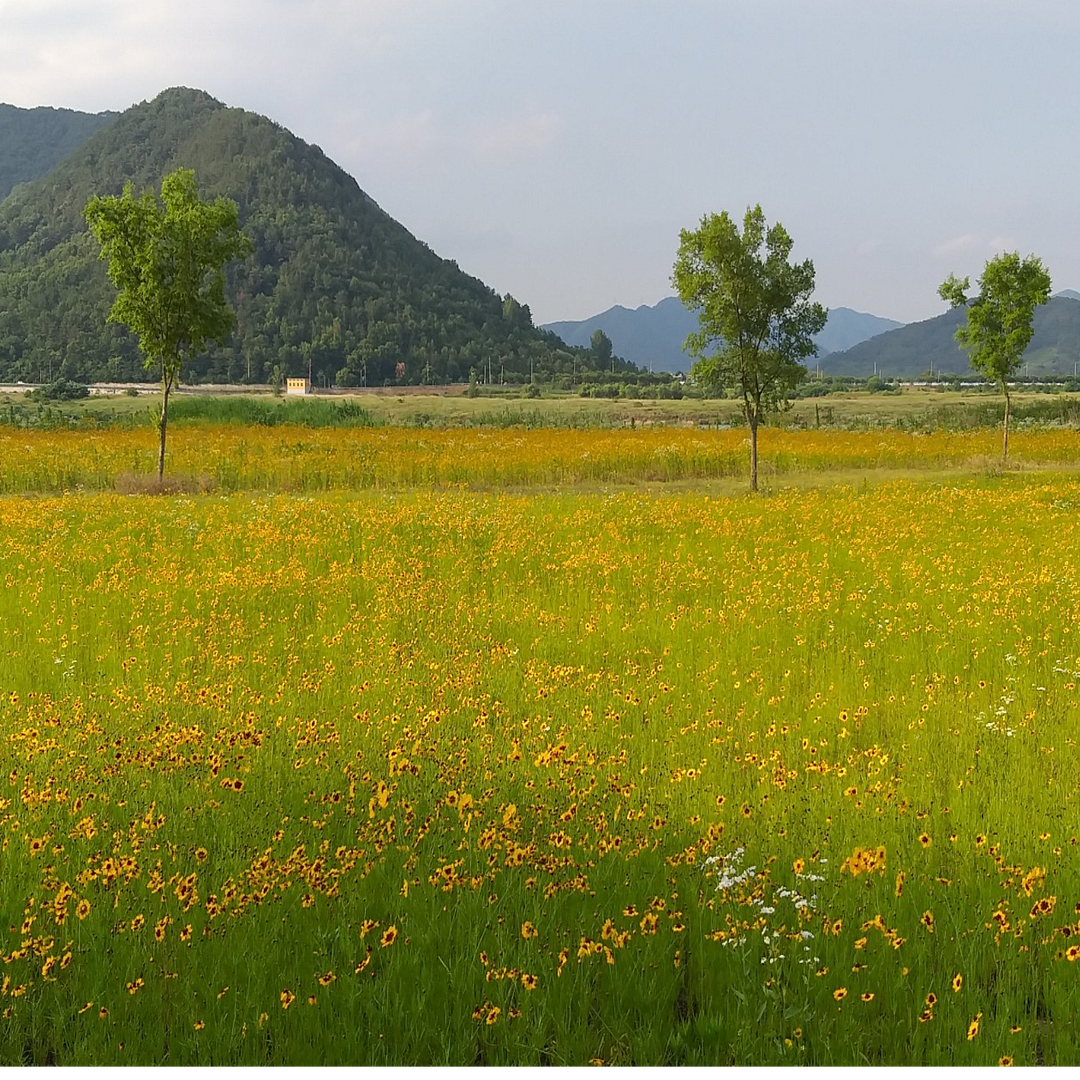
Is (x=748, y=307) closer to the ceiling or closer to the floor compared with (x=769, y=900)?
closer to the ceiling

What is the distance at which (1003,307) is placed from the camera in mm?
35812

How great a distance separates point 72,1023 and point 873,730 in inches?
249

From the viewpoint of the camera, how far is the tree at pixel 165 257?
94.2 feet

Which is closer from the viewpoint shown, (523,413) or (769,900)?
(769,900)

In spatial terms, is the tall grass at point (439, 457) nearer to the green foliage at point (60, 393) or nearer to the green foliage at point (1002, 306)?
the green foliage at point (1002, 306)

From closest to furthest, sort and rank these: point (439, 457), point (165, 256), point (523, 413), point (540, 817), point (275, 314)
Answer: point (540, 817) → point (165, 256) → point (439, 457) → point (523, 413) → point (275, 314)

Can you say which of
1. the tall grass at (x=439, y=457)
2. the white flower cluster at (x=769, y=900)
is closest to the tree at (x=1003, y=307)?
the tall grass at (x=439, y=457)

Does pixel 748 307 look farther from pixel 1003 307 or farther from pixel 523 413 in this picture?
pixel 523 413

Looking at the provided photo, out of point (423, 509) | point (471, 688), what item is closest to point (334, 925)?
point (471, 688)

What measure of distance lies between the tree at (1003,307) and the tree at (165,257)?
29.3m

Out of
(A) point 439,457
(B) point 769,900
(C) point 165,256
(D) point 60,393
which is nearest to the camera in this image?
(B) point 769,900

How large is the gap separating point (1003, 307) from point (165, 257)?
108 feet

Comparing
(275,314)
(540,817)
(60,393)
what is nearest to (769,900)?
(540,817)

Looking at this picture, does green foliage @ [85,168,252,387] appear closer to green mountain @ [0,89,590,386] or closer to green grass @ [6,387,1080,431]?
green grass @ [6,387,1080,431]
